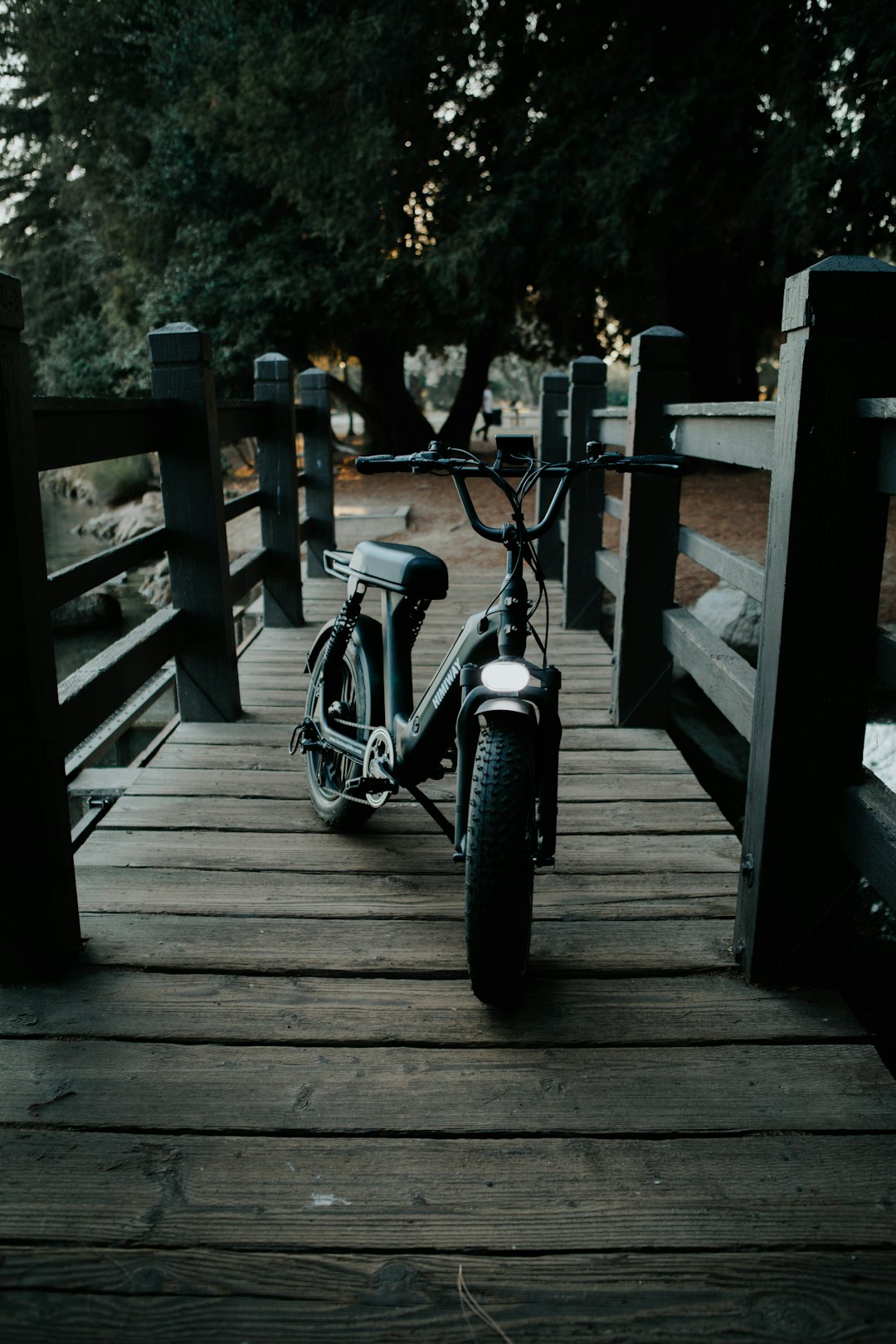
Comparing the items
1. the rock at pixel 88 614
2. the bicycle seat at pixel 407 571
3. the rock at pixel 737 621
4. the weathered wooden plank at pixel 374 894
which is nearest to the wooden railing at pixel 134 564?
the weathered wooden plank at pixel 374 894

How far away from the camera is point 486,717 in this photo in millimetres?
2131

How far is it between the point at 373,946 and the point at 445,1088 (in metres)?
0.57

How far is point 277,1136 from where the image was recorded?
182 cm

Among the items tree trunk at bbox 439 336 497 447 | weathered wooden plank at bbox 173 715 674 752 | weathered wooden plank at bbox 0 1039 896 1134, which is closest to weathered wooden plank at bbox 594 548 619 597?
weathered wooden plank at bbox 173 715 674 752

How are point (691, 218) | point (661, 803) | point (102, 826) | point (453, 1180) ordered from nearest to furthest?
point (453, 1180), point (102, 826), point (661, 803), point (691, 218)

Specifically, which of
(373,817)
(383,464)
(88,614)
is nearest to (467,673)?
(383,464)

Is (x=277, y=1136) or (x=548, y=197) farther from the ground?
(x=548, y=197)

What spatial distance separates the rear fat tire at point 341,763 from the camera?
2.99 metres

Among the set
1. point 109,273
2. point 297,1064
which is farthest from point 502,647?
point 109,273

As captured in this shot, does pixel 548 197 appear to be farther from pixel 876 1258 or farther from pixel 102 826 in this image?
pixel 876 1258

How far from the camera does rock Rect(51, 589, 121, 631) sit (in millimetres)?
10367

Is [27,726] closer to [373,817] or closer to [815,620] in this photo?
[373,817]

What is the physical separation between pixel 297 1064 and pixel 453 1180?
0.43 m

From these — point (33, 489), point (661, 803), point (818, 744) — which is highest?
point (33, 489)
